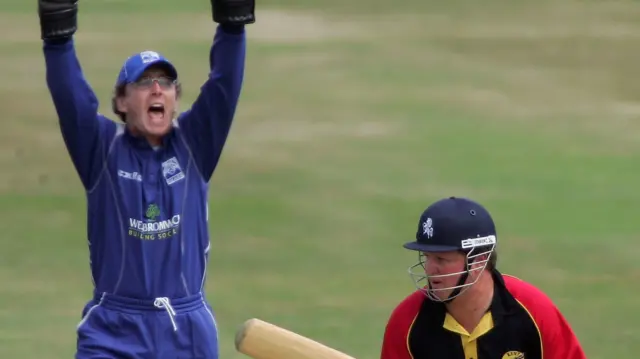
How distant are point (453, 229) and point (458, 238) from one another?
40mm

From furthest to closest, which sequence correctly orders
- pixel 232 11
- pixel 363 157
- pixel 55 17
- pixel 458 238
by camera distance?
pixel 363 157 < pixel 232 11 < pixel 55 17 < pixel 458 238

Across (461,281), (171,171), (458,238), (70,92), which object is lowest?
(461,281)

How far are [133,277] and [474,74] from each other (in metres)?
13.4

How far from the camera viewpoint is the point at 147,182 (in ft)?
19.0

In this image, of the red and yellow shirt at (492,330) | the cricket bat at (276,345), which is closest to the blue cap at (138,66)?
the cricket bat at (276,345)

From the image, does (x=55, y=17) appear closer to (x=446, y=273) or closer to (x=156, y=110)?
(x=156, y=110)

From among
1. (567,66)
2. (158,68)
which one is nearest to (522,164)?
(567,66)

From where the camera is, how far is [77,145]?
18.9ft

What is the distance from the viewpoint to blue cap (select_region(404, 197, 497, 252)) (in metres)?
5.19

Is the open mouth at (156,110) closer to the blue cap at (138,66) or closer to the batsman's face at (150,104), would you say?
the batsman's face at (150,104)

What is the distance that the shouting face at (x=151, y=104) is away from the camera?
5.79 metres

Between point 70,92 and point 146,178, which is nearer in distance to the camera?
point 70,92

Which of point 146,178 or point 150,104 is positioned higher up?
point 150,104

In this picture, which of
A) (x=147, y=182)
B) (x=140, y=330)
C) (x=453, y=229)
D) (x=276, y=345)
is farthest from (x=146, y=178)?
(x=453, y=229)
